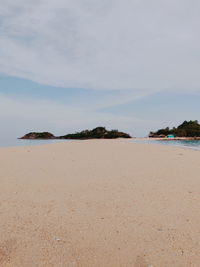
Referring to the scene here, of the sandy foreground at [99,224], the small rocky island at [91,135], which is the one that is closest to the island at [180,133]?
the small rocky island at [91,135]

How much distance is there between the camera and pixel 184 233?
8.59 ft

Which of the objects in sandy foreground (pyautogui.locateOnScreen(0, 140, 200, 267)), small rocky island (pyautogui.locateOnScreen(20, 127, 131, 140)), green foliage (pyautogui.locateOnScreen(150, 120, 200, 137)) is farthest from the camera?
green foliage (pyautogui.locateOnScreen(150, 120, 200, 137))

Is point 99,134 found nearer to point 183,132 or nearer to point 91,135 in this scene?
point 91,135

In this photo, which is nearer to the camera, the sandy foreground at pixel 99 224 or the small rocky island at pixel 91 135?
the sandy foreground at pixel 99 224

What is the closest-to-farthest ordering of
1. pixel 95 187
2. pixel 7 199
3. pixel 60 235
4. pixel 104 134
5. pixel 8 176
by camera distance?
pixel 60 235 → pixel 7 199 → pixel 95 187 → pixel 8 176 → pixel 104 134

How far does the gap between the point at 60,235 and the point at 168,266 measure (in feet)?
4.74

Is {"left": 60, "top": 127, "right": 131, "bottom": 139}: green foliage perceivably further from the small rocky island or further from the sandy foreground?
the sandy foreground

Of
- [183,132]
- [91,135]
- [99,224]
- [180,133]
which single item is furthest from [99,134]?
[99,224]

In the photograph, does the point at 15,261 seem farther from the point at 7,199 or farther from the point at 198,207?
the point at 198,207

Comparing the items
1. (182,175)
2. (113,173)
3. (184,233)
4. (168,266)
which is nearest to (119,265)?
(168,266)

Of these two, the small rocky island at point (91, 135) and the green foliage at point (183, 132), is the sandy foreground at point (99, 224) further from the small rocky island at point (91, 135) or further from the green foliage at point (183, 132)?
the green foliage at point (183, 132)

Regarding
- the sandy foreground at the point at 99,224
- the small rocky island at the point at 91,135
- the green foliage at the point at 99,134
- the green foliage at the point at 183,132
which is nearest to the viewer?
the sandy foreground at the point at 99,224

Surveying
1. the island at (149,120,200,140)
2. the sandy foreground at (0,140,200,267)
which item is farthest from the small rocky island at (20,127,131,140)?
the sandy foreground at (0,140,200,267)

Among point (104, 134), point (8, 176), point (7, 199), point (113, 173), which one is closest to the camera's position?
point (7, 199)
